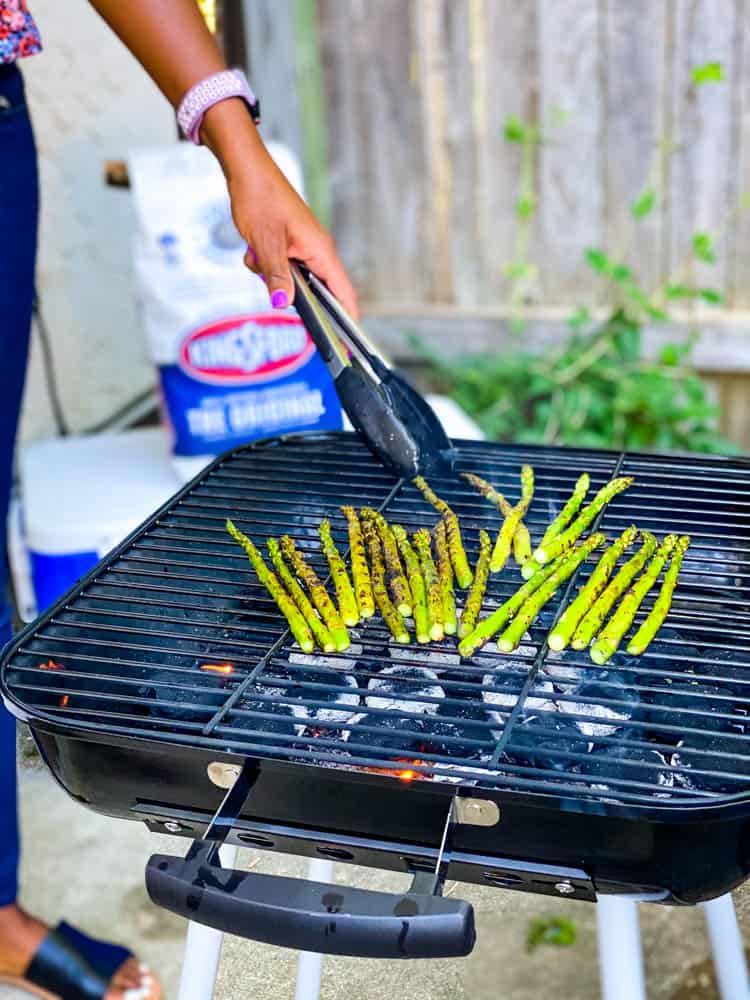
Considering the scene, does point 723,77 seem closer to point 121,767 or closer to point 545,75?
point 545,75

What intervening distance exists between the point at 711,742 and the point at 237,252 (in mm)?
2129

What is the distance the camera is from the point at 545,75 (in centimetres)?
424

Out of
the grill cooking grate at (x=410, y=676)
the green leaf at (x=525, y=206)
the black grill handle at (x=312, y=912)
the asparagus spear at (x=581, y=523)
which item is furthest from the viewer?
the green leaf at (x=525, y=206)

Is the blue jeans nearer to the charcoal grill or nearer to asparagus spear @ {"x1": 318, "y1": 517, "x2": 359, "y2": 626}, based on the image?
the charcoal grill

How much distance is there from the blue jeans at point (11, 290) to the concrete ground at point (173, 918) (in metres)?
0.28

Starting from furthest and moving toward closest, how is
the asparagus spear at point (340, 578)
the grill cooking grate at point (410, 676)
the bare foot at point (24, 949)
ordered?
the bare foot at point (24, 949) → the asparagus spear at point (340, 578) → the grill cooking grate at point (410, 676)

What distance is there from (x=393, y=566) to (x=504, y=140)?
3.07m

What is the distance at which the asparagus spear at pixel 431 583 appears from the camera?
1.57 m

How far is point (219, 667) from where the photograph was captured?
1547mm

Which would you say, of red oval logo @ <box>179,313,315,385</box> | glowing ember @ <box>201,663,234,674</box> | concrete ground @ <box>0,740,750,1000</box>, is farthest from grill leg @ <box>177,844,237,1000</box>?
red oval logo @ <box>179,313,315,385</box>

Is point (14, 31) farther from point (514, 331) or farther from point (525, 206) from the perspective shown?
point (514, 331)

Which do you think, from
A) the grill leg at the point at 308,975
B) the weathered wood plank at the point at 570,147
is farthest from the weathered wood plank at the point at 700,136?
the grill leg at the point at 308,975

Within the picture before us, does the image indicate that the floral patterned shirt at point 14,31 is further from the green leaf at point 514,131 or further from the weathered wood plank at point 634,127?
the weathered wood plank at point 634,127

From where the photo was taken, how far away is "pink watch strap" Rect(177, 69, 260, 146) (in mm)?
2031
